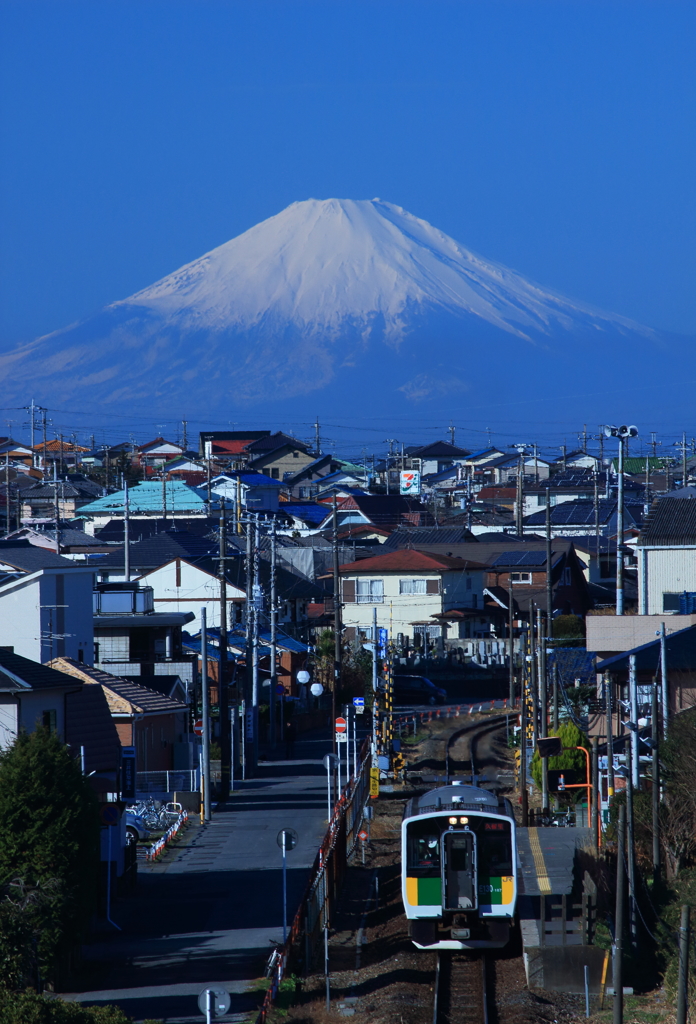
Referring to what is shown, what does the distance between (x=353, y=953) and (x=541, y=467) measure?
8689 cm

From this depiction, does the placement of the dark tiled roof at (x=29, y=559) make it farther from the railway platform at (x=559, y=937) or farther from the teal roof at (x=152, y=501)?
the teal roof at (x=152, y=501)

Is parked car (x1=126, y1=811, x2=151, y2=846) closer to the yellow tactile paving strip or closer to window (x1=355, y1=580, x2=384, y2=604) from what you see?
the yellow tactile paving strip

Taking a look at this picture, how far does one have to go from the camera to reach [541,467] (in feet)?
326

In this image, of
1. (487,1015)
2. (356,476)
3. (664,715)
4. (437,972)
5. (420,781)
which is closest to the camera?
(487,1015)

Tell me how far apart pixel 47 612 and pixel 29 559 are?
5164 mm

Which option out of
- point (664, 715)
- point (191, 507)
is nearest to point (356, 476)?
point (191, 507)

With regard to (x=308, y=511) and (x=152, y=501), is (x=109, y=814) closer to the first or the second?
(x=152, y=501)

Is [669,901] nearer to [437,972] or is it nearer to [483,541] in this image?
[437,972]

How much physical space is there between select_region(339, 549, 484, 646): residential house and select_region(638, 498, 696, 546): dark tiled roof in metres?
13.5

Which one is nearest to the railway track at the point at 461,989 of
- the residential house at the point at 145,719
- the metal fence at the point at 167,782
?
the residential house at the point at 145,719

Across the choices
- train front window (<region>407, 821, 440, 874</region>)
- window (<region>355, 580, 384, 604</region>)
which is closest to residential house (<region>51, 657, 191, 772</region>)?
train front window (<region>407, 821, 440, 874</region>)

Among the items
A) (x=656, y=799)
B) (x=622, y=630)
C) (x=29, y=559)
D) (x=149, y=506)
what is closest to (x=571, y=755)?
(x=622, y=630)

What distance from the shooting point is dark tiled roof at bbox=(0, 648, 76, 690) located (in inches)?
665

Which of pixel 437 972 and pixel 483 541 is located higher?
pixel 483 541
